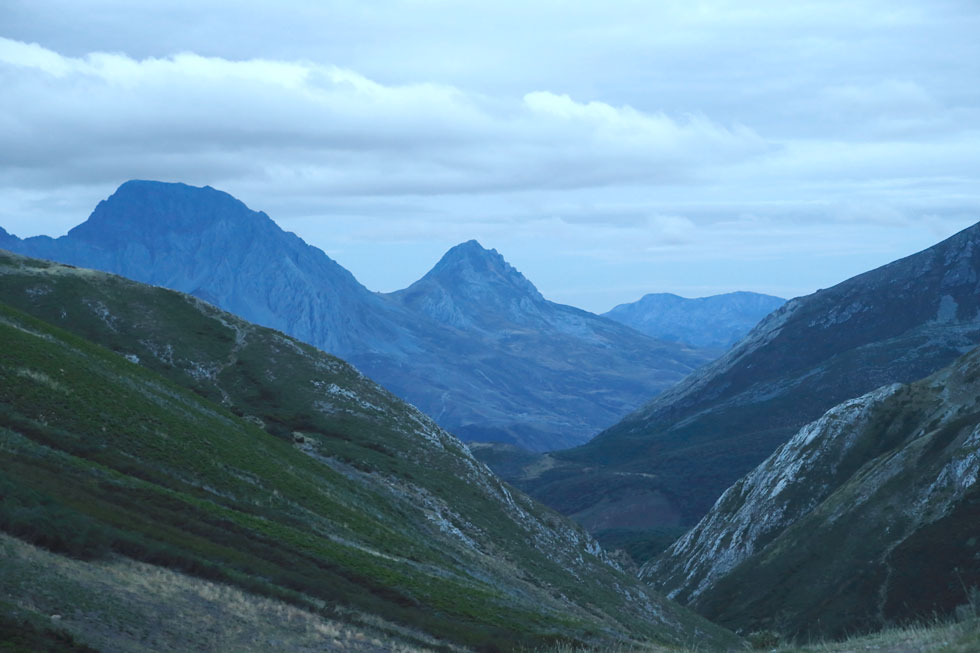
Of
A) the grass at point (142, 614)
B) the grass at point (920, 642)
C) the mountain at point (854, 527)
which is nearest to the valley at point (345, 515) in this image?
the grass at point (142, 614)

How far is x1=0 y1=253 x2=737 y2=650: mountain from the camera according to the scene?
2803 cm

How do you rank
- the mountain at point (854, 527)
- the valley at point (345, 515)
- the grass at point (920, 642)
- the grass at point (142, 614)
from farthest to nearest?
the mountain at point (854, 527) < the valley at point (345, 515) < the grass at point (142, 614) < the grass at point (920, 642)

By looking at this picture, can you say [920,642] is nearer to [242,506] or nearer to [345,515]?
[242,506]

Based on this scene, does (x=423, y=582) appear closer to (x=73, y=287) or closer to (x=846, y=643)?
(x=846, y=643)

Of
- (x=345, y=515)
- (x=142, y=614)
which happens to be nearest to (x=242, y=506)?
(x=345, y=515)

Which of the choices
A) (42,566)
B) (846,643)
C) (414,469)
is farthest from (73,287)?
(846,643)

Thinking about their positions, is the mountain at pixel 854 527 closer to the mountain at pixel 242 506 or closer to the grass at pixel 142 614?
the mountain at pixel 242 506

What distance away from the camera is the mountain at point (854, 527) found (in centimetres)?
8988

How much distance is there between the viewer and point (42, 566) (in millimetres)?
25453

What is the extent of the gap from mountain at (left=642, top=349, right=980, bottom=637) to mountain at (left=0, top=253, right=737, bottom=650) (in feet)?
59.4

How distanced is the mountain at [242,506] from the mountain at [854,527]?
59.4 feet

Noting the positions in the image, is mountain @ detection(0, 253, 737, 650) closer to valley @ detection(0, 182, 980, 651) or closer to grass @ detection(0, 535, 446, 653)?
grass @ detection(0, 535, 446, 653)

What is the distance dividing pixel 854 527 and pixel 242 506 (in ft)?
287

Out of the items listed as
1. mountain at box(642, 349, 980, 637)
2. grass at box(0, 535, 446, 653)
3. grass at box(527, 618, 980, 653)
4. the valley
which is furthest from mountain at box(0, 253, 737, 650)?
mountain at box(642, 349, 980, 637)
